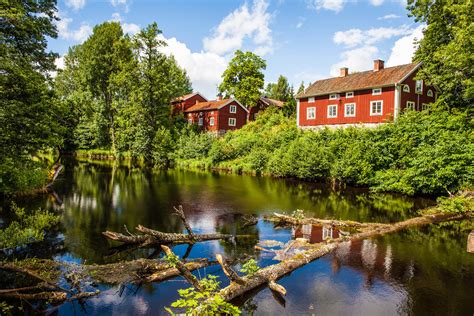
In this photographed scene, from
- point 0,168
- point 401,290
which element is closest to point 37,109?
point 0,168

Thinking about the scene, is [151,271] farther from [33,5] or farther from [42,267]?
[33,5]

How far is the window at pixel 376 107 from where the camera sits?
3456cm

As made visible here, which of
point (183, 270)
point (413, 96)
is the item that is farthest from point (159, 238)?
point (413, 96)

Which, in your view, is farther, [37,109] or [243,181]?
[243,181]

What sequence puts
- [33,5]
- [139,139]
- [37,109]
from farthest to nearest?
1. [139,139]
2. [33,5]
3. [37,109]

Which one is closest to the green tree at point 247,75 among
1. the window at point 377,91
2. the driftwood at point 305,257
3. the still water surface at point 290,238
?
the window at point 377,91

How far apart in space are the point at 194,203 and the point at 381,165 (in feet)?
52.1

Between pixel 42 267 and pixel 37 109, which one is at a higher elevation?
pixel 37 109

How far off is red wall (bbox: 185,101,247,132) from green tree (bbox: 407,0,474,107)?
1162 inches

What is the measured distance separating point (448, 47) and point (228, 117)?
118 ft

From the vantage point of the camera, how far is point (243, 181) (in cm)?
3055

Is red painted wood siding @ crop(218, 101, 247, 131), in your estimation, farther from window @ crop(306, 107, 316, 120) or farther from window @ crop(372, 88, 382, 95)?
window @ crop(372, 88, 382, 95)

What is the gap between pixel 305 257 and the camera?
1067cm

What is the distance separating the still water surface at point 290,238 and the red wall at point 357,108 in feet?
43.3
